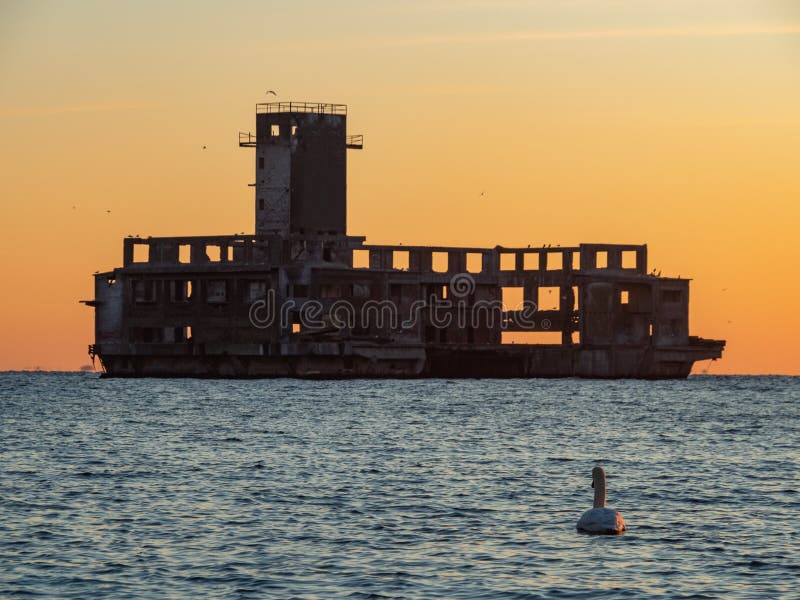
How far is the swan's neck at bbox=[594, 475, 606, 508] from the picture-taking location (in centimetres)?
2945

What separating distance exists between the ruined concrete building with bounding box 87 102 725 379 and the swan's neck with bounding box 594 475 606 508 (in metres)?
86.9

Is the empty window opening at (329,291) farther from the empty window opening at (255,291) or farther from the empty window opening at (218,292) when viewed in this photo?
the empty window opening at (218,292)

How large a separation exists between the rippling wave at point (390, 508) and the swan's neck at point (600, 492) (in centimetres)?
95

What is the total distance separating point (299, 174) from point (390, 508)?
311 ft

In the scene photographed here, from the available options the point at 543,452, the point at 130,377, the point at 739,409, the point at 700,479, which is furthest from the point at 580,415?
the point at 130,377

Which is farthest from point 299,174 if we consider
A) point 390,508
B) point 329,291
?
point 390,508

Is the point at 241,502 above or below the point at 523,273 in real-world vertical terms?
below

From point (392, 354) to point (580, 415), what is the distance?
47.9 meters

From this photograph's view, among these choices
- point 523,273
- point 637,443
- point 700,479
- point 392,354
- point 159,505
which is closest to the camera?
point 159,505

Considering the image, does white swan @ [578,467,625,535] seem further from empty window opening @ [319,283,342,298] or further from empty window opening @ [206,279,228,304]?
empty window opening @ [319,283,342,298]

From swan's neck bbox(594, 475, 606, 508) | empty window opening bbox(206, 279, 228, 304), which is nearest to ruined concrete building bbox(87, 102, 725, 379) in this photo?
empty window opening bbox(206, 279, 228, 304)

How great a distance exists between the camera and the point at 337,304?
Answer: 118250 millimetres

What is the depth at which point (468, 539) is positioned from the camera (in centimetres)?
2803

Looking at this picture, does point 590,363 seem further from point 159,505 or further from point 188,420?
point 159,505
